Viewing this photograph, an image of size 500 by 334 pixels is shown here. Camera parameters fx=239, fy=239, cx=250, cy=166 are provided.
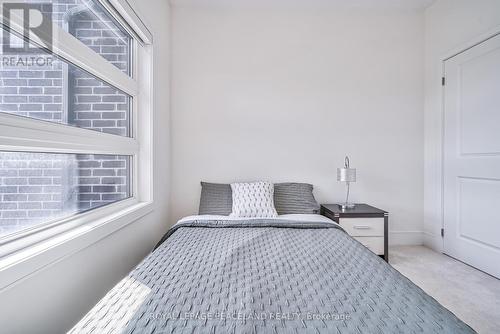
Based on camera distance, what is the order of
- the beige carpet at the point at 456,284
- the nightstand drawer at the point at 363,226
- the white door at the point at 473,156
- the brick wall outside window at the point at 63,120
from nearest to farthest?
1. the brick wall outside window at the point at 63,120
2. the beige carpet at the point at 456,284
3. the white door at the point at 473,156
4. the nightstand drawer at the point at 363,226

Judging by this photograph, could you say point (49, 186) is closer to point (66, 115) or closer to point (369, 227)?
point (66, 115)

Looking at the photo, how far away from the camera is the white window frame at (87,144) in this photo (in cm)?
93

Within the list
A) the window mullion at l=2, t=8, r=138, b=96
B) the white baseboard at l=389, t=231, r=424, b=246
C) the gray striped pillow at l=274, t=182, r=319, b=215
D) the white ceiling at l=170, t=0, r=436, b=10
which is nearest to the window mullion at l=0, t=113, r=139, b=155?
the window mullion at l=2, t=8, r=138, b=96

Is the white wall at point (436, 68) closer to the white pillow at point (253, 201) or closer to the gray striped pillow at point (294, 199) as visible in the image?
the gray striped pillow at point (294, 199)

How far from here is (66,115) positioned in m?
1.29

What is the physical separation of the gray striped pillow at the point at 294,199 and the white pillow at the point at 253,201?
0.47 feet

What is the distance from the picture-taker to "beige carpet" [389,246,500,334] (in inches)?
62.9

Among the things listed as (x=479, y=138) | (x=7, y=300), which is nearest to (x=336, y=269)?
(x=7, y=300)

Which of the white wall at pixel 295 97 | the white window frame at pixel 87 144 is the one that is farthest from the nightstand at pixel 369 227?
the white window frame at pixel 87 144

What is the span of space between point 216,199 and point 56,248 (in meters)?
1.49

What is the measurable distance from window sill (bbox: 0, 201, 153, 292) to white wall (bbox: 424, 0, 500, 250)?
10.3 ft

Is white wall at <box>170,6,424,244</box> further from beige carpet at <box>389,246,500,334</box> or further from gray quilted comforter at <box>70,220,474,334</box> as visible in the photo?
gray quilted comforter at <box>70,220,474,334</box>

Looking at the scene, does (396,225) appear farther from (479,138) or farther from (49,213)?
(49,213)

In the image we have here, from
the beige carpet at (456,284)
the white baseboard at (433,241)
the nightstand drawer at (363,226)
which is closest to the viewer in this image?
the beige carpet at (456,284)
